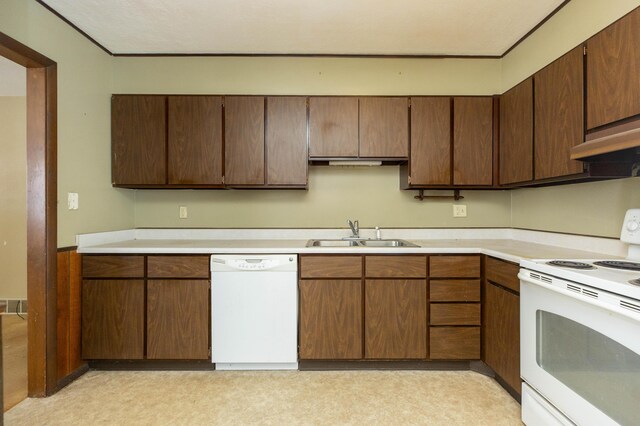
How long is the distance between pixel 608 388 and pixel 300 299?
168 cm

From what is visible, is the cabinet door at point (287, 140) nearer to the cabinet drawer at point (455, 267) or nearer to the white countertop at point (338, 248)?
the white countertop at point (338, 248)

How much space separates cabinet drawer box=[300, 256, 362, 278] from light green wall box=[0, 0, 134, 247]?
1.69 m

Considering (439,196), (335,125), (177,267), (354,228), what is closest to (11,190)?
(177,267)

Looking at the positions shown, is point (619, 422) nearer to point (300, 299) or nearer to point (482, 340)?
point (482, 340)

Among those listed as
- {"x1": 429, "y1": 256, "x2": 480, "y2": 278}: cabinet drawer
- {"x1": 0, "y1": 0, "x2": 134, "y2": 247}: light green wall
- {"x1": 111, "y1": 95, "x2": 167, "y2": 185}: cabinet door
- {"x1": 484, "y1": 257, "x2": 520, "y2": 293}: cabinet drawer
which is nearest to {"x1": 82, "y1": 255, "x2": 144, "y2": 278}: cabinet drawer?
{"x1": 0, "y1": 0, "x2": 134, "y2": 247}: light green wall

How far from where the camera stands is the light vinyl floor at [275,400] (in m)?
1.87

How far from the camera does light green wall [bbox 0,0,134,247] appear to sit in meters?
2.06

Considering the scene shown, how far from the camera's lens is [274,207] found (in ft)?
9.72

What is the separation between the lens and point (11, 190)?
3551mm

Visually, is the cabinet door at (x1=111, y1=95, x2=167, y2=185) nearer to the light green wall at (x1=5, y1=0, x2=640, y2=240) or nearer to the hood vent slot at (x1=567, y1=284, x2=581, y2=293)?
the light green wall at (x1=5, y1=0, x2=640, y2=240)

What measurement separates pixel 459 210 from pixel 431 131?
31.5 inches

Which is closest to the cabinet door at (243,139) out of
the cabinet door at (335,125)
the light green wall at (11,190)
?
the cabinet door at (335,125)

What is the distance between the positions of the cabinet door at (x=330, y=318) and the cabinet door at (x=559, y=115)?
147cm

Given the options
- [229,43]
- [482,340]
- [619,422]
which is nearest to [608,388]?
[619,422]
